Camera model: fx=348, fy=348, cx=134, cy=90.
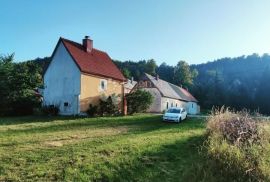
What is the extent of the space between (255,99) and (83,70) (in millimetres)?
50536

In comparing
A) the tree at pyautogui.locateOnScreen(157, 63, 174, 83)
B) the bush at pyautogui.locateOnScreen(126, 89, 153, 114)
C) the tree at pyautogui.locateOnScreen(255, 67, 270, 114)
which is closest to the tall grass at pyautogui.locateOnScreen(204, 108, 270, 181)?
the bush at pyautogui.locateOnScreen(126, 89, 153, 114)

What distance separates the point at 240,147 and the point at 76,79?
2464cm

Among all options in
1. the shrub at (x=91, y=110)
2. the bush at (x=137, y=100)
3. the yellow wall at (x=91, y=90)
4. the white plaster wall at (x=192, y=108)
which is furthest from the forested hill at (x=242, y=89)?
the shrub at (x=91, y=110)

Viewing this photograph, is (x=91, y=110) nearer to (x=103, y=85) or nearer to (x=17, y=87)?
(x=103, y=85)

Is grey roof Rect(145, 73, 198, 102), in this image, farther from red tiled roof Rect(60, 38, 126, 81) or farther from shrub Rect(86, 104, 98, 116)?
shrub Rect(86, 104, 98, 116)

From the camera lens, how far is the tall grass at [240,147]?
11.9m

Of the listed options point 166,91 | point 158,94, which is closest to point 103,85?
point 158,94

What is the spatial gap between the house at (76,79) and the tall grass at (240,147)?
1961cm

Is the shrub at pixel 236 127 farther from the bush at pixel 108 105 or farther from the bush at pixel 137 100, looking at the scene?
→ the bush at pixel 137 100

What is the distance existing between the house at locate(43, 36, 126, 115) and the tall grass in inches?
772

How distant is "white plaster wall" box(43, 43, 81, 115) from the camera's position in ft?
119

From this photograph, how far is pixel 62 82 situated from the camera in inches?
1469

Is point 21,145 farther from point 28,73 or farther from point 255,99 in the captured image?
point 255,99

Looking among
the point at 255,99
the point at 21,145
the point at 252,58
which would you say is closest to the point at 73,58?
the point at 21,145
